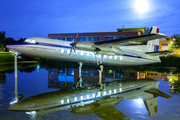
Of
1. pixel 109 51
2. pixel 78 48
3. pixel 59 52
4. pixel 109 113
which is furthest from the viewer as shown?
pixel 109 51

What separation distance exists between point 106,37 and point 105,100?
45.7 m

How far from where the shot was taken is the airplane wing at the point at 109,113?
19.4ft

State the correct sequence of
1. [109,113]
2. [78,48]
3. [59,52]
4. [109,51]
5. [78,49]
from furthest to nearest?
1. [109,51]
2. [59,52]
3. [78,49]
4. [78,48]
5. [109,113]

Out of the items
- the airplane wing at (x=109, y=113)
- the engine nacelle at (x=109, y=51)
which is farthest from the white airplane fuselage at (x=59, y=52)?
the airplane wing at (x=109, y=113)

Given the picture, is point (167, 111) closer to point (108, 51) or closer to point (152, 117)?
point (152, 117)

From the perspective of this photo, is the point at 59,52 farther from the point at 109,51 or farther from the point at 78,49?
the point at 109,51

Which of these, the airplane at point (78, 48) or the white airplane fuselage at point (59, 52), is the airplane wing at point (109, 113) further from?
the white airplane fuselage at point (59, 52)

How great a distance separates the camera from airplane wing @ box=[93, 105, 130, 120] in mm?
5912

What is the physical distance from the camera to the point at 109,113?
20.8ft

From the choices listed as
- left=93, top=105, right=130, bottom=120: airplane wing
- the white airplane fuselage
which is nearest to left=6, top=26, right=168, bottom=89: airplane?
the white airplane fuselage

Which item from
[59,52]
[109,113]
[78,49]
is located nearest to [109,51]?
[78,49]

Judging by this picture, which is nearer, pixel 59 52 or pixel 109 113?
pixel 109 113

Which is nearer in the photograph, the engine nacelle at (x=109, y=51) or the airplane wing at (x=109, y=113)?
the airplane wing at (x=109, y=113)

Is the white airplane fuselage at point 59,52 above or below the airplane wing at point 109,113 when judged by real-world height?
above
